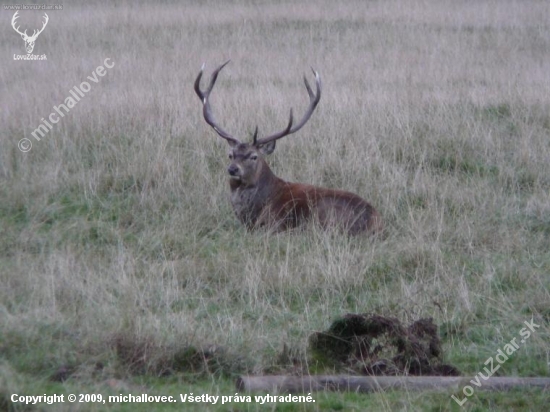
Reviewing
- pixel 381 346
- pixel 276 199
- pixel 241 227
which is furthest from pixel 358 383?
pixel 276 199

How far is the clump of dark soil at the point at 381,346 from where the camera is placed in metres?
5.67

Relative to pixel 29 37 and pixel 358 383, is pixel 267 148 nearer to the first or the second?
pixel 358 383

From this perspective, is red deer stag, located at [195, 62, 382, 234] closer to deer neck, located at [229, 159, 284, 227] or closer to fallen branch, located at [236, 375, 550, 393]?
deer neck, located at [229, 159, 284, 227]

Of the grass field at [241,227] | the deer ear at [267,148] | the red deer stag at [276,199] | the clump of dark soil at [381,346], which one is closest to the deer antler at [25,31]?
the grass field at [241,227]

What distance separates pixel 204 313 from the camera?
6.60 metres

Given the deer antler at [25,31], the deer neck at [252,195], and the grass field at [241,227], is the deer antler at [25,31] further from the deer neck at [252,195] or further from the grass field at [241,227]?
the deer neck at [252,195]

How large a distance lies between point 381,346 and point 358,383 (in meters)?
0.47

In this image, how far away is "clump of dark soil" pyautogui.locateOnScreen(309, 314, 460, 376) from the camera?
18.6 ft

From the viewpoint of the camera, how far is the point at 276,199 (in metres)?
9.29

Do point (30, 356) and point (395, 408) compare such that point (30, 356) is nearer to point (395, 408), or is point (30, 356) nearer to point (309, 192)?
point (395, 408)

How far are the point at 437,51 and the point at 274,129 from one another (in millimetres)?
6726

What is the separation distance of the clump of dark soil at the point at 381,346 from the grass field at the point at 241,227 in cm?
17

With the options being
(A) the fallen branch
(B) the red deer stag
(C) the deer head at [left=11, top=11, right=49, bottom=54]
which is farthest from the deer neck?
(C) the deer head at [left=11, top=11, right=49, bottom=54]

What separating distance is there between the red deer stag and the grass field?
0.24m
